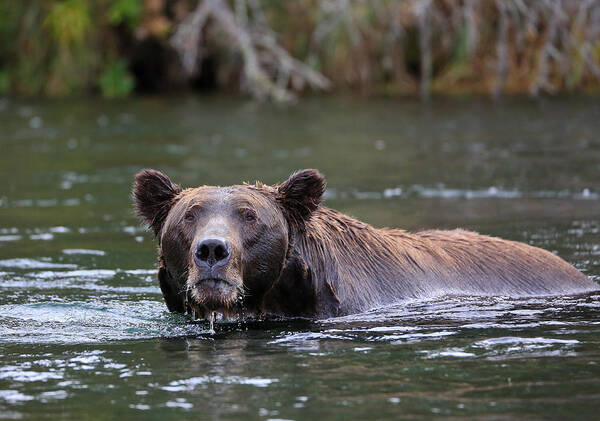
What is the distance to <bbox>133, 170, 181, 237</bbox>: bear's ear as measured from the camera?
838 cm

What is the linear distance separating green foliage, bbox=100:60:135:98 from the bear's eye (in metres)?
24.4

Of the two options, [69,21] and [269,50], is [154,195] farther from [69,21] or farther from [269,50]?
[269,50]

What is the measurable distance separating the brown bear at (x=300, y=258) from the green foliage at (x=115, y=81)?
77.2 ft

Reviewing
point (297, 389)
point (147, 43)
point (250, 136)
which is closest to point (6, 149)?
point (250, 136)

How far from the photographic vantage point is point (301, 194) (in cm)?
827

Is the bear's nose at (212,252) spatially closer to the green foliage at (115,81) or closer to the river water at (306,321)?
the river water at (306,321)

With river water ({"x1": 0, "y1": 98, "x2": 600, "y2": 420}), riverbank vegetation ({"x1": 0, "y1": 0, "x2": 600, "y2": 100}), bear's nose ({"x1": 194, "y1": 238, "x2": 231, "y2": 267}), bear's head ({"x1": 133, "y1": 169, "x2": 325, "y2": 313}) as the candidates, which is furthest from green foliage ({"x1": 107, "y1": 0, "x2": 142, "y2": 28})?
bear's nose ({"x1": 194, "y1": 238, "x2": 231, "y2": 267})

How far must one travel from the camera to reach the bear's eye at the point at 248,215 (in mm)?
7895

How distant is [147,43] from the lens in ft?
110

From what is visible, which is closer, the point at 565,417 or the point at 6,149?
the point at 565,417

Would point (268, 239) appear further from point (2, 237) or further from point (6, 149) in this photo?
point (6, 149)

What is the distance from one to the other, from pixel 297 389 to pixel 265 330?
1.73 metres

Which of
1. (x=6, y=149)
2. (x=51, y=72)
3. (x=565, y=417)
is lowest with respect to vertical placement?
(x=565, y=417)

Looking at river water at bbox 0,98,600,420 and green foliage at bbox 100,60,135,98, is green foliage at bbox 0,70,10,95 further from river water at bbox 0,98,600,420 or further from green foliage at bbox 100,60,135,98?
river water at bbox 0,98,600,420
